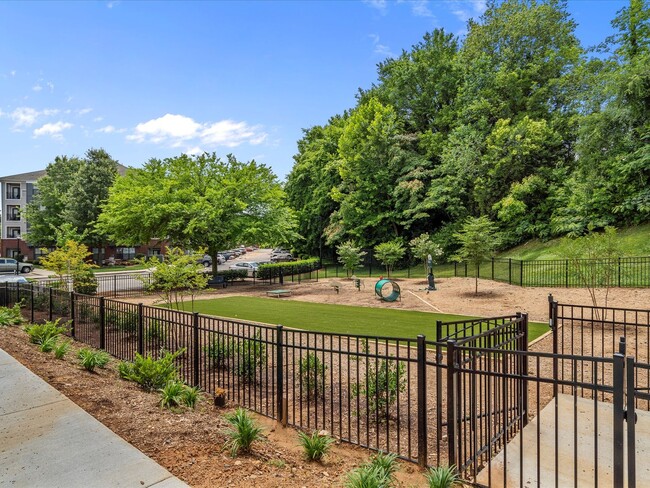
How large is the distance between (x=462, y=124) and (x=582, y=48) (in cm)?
1034

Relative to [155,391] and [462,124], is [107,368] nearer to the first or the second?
[155,391]

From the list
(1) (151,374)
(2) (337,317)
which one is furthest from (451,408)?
(2) (337,317)

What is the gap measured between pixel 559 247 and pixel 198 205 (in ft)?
66.9

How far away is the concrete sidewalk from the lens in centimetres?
317

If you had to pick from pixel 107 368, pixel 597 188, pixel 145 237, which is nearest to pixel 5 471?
pixel 107 368

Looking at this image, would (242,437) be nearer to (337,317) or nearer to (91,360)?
(91,360)

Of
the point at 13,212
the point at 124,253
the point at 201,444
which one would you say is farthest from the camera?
the point at 13,212

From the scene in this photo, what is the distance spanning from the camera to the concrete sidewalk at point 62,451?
317cm

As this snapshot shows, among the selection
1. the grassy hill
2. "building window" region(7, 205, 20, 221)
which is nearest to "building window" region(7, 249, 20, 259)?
"building window" region(7, 205, 20, 221)

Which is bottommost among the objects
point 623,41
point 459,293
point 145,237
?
point 459,293

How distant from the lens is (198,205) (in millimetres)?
23156

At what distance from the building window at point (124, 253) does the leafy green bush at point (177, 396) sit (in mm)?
55604

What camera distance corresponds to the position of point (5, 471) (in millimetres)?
3291

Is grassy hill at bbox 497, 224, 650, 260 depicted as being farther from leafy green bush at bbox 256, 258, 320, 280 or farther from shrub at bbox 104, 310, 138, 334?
shrub at bbox 104, 310, 138, 334
